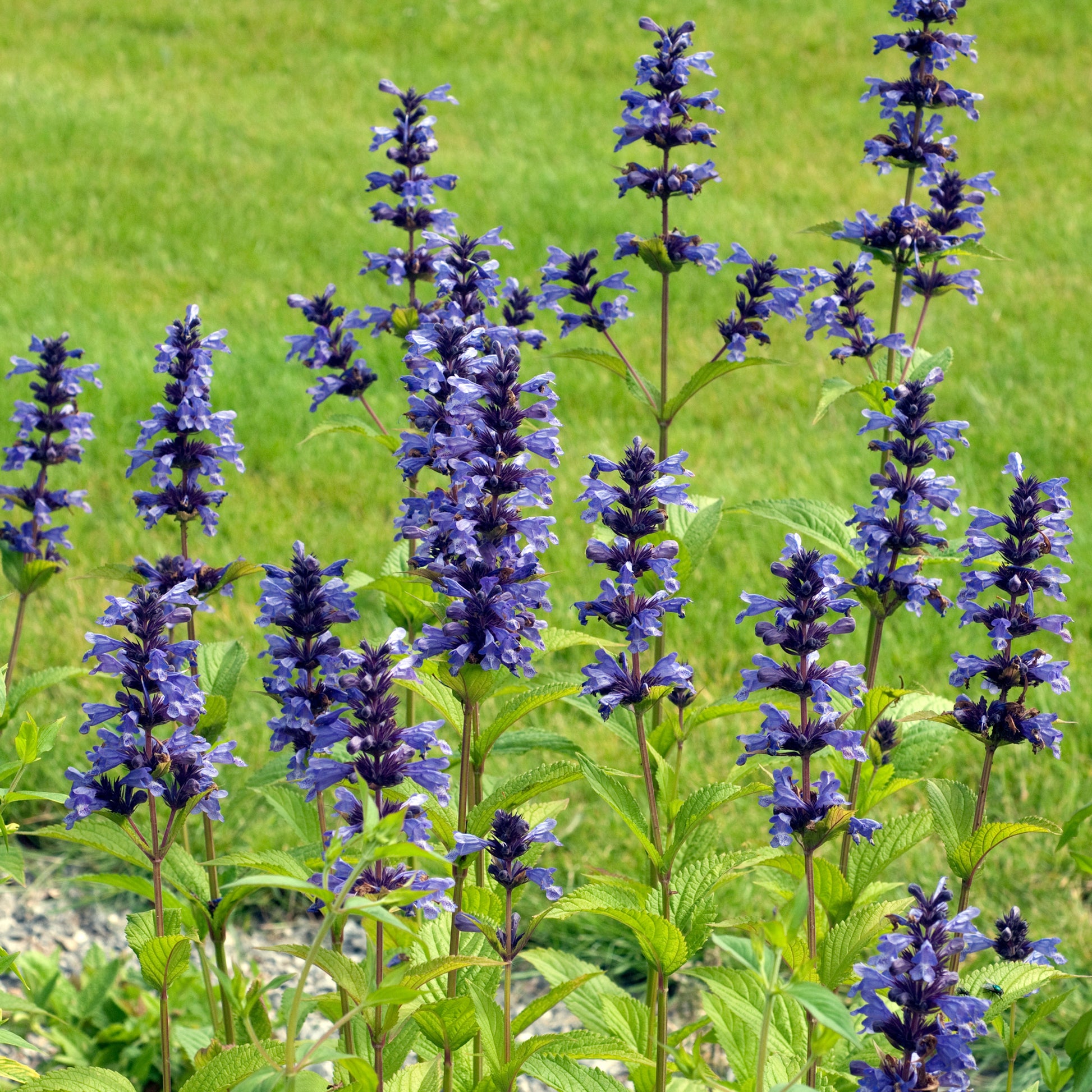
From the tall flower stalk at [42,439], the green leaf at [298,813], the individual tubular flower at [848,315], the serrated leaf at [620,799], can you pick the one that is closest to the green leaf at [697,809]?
the serrated leaf at [620,799]

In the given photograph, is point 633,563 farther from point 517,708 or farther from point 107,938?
point 107,938

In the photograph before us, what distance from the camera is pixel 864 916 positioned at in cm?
247

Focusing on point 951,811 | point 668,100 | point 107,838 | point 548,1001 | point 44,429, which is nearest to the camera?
point 548,1001

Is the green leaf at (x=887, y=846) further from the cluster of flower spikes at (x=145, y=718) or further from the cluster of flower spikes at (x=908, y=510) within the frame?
the cluster of flower spikes at (x=145, y=718)

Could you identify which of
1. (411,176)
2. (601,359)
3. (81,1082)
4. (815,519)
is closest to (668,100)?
(601,359)

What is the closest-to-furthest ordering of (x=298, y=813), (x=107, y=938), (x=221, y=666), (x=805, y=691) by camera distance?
(x=805, y=691), (x=298, y=813), (x=221, y=666), (x=107, y=938)

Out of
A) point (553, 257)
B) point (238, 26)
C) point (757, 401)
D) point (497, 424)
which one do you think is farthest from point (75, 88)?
point (497, 424)

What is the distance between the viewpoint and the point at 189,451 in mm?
3219

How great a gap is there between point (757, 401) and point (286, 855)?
5918 mm

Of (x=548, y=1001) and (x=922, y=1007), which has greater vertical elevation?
(x=922, y=1007)

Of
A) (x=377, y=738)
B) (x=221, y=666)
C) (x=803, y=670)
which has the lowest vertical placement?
(x=221, y=666)

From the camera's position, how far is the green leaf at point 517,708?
268cm

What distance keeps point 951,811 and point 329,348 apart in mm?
2066

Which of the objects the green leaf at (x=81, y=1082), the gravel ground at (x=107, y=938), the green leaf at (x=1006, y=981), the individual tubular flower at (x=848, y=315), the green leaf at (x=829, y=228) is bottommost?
the gravel ground at (x=107, y=938)
